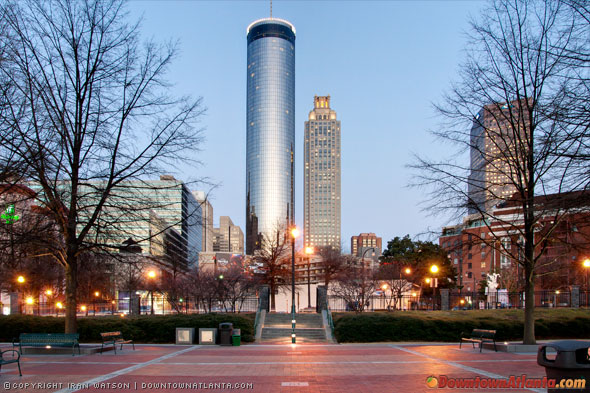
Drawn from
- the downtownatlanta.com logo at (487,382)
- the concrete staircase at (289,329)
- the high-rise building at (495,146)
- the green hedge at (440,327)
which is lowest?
the concrete staircase at (289,329)

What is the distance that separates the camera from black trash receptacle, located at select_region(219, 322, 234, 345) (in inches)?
947

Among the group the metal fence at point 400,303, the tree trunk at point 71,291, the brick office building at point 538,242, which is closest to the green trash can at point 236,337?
the tree trunk at point 71,291

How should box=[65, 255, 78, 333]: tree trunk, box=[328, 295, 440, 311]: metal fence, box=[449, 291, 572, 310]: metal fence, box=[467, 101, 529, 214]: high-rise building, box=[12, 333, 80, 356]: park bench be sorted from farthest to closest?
box=[328, 295, 440, 311]: metal fence
box=[449, 291, 572, 310]: metal fence
box=[65, 255, 78, 333]: tree trunk
box=[467, 101, 529, 214]: high-rise building
box=[12, 333, 80, 356]: park bench

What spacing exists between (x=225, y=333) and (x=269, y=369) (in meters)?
9.02

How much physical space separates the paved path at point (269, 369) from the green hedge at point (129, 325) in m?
4.21

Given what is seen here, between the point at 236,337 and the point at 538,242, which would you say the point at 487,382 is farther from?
the point at 236,337

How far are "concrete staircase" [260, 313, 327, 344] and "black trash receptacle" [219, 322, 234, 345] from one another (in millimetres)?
2912

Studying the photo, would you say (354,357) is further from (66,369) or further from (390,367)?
(66,369)

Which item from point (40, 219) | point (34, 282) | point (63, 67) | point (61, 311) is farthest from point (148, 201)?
point (61, 311)

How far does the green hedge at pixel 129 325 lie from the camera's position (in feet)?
81.3

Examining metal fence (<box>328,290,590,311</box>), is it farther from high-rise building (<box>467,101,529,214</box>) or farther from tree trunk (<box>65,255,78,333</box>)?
tree trunk (<box>65,255,78,333</box>)

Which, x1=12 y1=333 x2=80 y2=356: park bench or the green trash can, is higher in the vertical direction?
x1=12 y1=333 x2=80 y2=356: park bench

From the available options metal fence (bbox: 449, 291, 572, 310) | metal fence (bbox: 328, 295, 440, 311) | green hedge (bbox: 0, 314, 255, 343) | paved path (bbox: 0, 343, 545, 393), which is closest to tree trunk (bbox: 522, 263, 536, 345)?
paved path (bbox: 0, 343, 545, 393)

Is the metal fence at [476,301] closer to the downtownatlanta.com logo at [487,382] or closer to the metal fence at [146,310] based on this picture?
the metal fence at [146,310]
